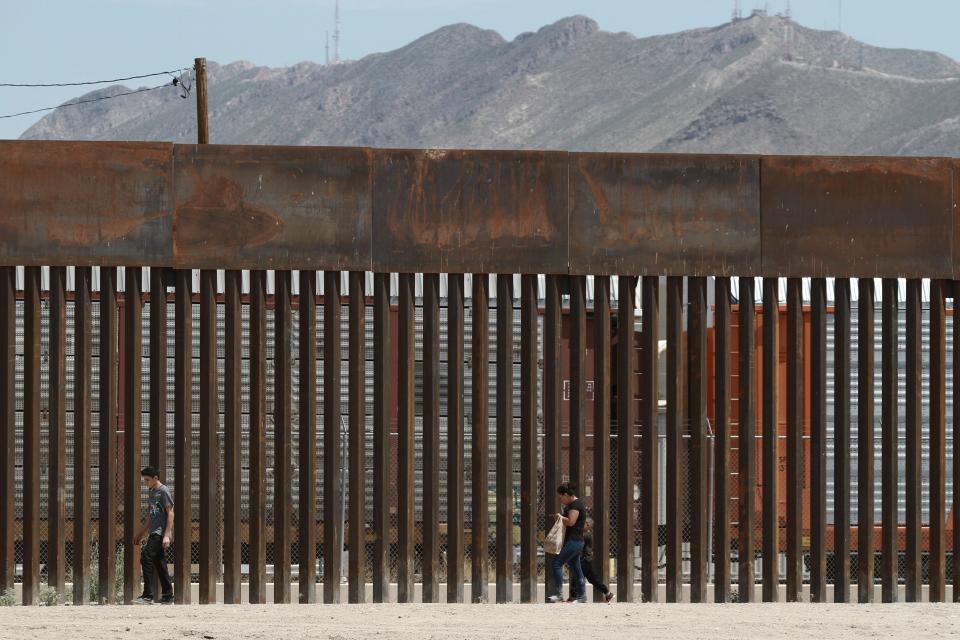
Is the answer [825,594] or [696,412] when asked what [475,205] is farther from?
[825,594]

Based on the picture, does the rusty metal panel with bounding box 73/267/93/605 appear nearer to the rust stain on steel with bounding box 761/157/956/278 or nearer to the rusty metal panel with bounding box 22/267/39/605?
the rusty metal panel with bounding box 22/267/39/605

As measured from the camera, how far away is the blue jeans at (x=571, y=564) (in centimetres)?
1148

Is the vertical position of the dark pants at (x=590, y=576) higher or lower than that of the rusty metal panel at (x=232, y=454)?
lower

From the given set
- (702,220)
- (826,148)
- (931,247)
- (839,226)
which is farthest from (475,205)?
(826,148)

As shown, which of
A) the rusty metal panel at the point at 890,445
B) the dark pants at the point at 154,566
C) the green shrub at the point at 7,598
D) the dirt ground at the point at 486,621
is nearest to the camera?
the dirt ground at the point at 486,621

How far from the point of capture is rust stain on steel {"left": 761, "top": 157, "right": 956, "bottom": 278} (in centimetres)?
1065

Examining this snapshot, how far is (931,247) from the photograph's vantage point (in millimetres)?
10750

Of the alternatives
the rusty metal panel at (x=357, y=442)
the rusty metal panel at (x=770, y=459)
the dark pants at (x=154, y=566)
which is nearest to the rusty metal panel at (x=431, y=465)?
the rusty metal panel at (x=357, y=442)

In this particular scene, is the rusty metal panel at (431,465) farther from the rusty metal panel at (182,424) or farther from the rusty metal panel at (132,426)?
the rusty metal panel at (132,426)

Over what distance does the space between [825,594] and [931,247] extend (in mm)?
2637

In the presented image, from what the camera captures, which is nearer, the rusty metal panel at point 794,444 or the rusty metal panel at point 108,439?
the rusty metal panel at point 108,439

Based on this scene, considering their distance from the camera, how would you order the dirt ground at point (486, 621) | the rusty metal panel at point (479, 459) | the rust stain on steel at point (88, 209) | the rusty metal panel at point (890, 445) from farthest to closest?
1. the rusty metal panel at point (890, 445)
2. the rusty metal panel at point (479, 459)
3. the rust stain on steel at point (88, 209)
4. the dirt ground at point (486, 621)

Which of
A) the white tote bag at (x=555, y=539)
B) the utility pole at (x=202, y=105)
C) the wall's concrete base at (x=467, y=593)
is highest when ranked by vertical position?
the utility pole at (x=202, y=105)

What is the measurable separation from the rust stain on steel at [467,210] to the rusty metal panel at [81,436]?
214 cm
